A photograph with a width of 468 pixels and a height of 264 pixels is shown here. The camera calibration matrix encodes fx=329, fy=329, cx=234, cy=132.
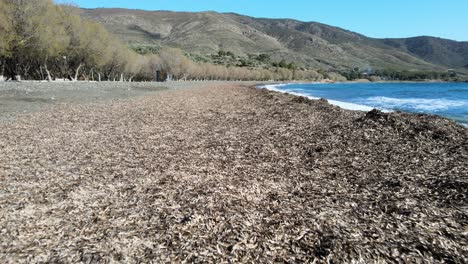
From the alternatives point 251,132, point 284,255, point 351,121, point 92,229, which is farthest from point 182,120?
point 284,255

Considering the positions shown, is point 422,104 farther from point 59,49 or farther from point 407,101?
point 59,49

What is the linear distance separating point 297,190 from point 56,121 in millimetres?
13330

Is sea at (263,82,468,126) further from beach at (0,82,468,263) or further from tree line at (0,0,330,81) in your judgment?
tree line at (0,0,330,81)

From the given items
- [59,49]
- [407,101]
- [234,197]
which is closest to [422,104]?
[407,101]

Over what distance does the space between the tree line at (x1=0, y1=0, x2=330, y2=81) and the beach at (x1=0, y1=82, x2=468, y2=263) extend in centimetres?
3827

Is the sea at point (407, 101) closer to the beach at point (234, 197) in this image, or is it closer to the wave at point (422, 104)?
the wave at point (422, 104)

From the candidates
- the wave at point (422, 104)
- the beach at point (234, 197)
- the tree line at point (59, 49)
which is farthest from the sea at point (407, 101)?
the tree line at point (59, 49)

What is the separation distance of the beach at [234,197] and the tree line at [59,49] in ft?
126

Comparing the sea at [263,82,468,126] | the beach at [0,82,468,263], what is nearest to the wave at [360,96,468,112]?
the sea at [263,82,468,126]

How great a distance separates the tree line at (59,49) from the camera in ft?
141

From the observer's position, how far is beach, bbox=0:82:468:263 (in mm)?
4898

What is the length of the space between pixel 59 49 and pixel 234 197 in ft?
191

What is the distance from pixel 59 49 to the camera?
54906 mm

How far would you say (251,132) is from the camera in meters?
14.2
